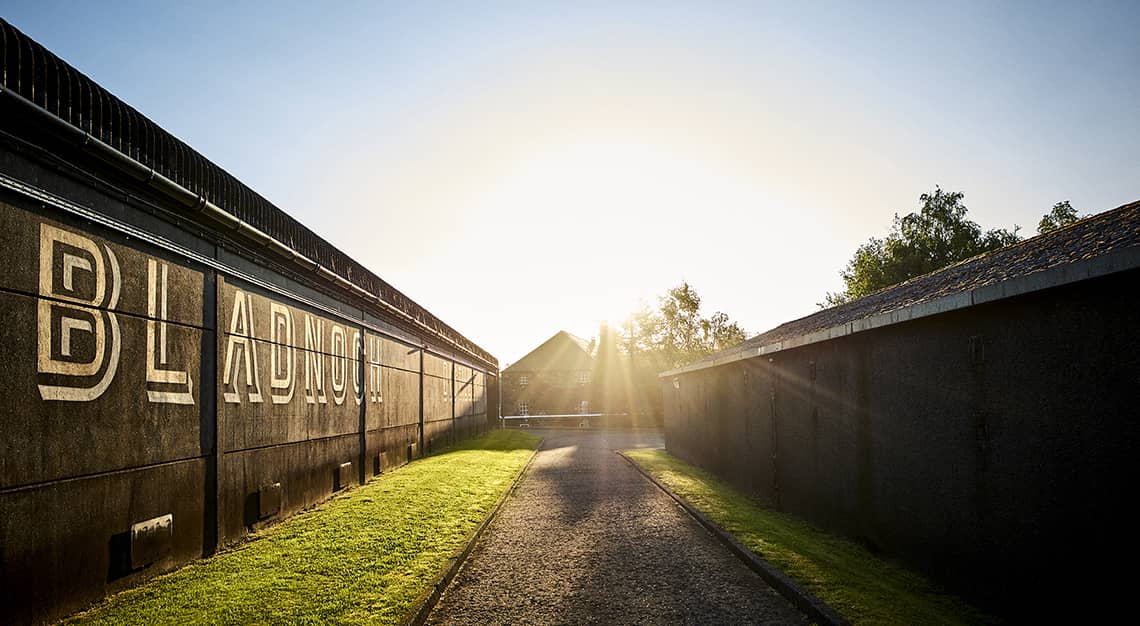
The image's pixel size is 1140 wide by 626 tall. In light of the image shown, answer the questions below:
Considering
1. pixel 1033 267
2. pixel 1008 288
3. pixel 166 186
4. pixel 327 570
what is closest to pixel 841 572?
pixel 1008 288

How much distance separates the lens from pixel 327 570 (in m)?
7.59

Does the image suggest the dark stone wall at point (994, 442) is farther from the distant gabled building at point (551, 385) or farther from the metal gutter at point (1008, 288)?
the distant gabled building at point (551, 385)

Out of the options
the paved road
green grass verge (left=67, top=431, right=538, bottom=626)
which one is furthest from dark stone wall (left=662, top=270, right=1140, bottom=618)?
green grass verge (left=67, top=431, right=538, bottom=626)

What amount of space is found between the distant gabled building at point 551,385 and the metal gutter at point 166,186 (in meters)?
45.1

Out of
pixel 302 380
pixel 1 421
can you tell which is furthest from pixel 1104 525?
Answer: pixel 302 380

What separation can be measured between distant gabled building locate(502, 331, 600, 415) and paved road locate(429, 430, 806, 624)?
4457cm

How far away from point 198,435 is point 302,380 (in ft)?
11.5

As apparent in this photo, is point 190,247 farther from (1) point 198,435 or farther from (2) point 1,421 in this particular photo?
(2) point 1,421

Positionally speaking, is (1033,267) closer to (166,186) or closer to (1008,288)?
(1008,288)

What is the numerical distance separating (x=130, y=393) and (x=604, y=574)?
5.11 m

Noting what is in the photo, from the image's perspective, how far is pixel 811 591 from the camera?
21.8 feet

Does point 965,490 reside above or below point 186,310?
below

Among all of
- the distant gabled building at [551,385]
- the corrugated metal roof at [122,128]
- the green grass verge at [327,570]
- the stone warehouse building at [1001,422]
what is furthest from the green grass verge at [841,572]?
the distant gabled building at [551,385]

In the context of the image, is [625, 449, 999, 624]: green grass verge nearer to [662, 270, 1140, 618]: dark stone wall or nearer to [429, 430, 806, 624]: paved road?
[662, 270, 1140, 618]: dark stone wall
